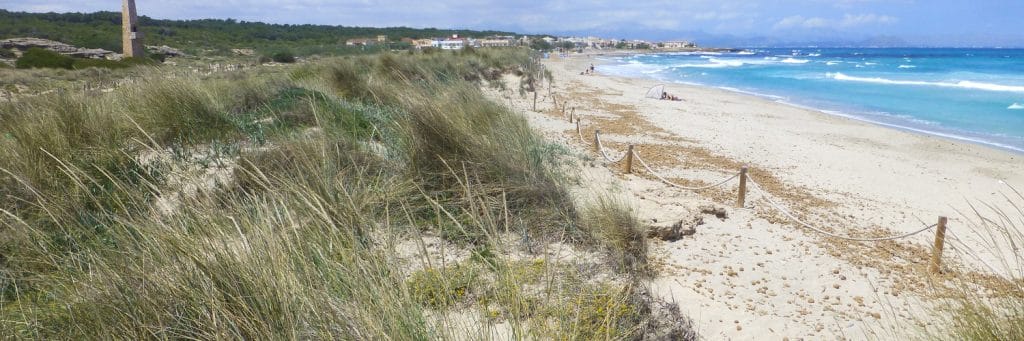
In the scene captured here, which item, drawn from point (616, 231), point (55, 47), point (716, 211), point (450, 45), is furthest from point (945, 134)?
point (450, 45)

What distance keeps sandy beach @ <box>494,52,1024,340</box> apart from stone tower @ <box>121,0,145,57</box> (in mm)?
17464

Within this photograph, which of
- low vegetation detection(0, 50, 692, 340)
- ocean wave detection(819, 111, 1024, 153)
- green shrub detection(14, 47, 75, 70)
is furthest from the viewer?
green shrub detection(14, 47, 75, 70)

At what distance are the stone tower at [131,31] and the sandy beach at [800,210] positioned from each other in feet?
57.3

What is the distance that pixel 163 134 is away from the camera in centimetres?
510

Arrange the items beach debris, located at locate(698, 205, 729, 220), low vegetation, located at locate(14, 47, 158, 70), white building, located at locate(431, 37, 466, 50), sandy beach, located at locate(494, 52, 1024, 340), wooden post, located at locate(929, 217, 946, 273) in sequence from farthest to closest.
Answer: white building, located at locate(431, 37, 466, 50)
low vegetation, located at locate(14, 47, 158, 70)
beach debris, located at locate(698, 205, 729, 220)
wooden post, located at locate(929, 217, 946, 273)
sandy beach, located at locate(494, 52, 1024, 340)

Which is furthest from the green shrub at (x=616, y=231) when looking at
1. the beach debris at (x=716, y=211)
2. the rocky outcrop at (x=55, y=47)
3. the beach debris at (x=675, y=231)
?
the rocky outcrop at (x=55, y=47)

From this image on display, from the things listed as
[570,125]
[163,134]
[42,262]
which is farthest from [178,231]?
[570,125]

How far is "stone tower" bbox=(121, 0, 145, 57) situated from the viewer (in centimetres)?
2091

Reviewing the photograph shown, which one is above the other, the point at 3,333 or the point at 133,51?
the point at 133,51

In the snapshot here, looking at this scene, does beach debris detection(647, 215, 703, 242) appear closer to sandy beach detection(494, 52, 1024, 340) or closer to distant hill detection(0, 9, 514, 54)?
sandy beach detection(494, 52, 1024, 340)

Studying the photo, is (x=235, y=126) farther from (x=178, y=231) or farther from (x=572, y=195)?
(x=178, y=231)

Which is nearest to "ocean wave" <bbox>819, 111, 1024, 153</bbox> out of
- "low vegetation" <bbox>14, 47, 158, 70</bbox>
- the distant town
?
the distant town

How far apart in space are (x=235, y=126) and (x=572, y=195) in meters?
3.55

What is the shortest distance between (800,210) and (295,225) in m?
6.44
